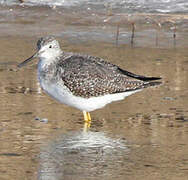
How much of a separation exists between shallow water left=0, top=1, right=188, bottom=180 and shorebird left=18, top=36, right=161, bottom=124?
0.24m

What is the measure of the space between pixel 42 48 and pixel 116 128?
1463 millimetres

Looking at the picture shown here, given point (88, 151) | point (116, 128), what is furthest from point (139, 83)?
point (88, 151)

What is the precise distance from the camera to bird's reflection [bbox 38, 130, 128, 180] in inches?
285

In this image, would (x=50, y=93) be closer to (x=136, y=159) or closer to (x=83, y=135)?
(x=83, y=135)

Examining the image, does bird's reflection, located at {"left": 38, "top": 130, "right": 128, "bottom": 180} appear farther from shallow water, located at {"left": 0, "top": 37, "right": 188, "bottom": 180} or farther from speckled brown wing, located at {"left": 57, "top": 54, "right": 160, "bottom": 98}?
speckled brown wing, located at {"left": 57, "top": 54, "right": 160, "bottom": 98}

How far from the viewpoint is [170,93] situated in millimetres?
10117

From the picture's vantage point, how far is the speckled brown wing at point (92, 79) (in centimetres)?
912

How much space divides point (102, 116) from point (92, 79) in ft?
1.53

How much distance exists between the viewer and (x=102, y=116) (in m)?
9.34

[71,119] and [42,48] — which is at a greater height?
[42,48]

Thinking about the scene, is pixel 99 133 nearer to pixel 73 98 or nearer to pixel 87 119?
pixel 87 119

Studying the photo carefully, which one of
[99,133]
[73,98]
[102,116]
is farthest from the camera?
[102,116]

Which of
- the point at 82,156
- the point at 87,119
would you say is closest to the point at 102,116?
the point at 87,119

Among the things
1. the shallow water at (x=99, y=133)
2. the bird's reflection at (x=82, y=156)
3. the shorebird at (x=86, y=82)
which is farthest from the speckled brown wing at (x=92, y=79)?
the bird's reflection at (x=82, y=156)
